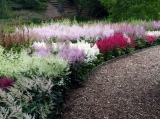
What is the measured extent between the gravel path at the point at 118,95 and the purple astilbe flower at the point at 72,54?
0.62 meters

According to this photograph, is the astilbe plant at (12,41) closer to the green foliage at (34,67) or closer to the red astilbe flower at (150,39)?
the green foliage at (34,67)

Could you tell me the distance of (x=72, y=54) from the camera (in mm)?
5336

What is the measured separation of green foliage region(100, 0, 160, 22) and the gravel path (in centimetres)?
716

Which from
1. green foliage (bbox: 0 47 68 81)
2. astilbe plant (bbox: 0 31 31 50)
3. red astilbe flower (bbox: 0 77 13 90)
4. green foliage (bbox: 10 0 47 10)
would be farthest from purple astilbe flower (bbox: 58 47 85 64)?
green foliage (bbox: 10 0 47 10)

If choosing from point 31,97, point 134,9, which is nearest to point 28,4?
point 134,9

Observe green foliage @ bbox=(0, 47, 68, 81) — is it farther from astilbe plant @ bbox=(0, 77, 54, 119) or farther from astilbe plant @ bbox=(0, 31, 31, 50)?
astilbe plant @ bbox=(0, 31, 31, 50)

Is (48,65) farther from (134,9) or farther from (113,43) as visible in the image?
(134,9)

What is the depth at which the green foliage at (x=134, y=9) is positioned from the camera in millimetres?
13734

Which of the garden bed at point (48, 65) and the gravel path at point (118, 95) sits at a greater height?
the garden bed at point (48, 65)

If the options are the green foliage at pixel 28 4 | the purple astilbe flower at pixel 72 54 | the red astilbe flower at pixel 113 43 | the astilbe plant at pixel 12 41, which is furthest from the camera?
the green foliage at pixel 28 4

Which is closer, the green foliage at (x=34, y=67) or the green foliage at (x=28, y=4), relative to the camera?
the green foliage at (x=34, y=67)

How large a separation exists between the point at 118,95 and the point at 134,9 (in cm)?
996

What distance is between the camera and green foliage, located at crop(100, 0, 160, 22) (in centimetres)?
1373

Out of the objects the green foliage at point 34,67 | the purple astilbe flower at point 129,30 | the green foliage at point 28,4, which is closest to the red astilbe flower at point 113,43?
the purple astilbe flower at point 129,30
